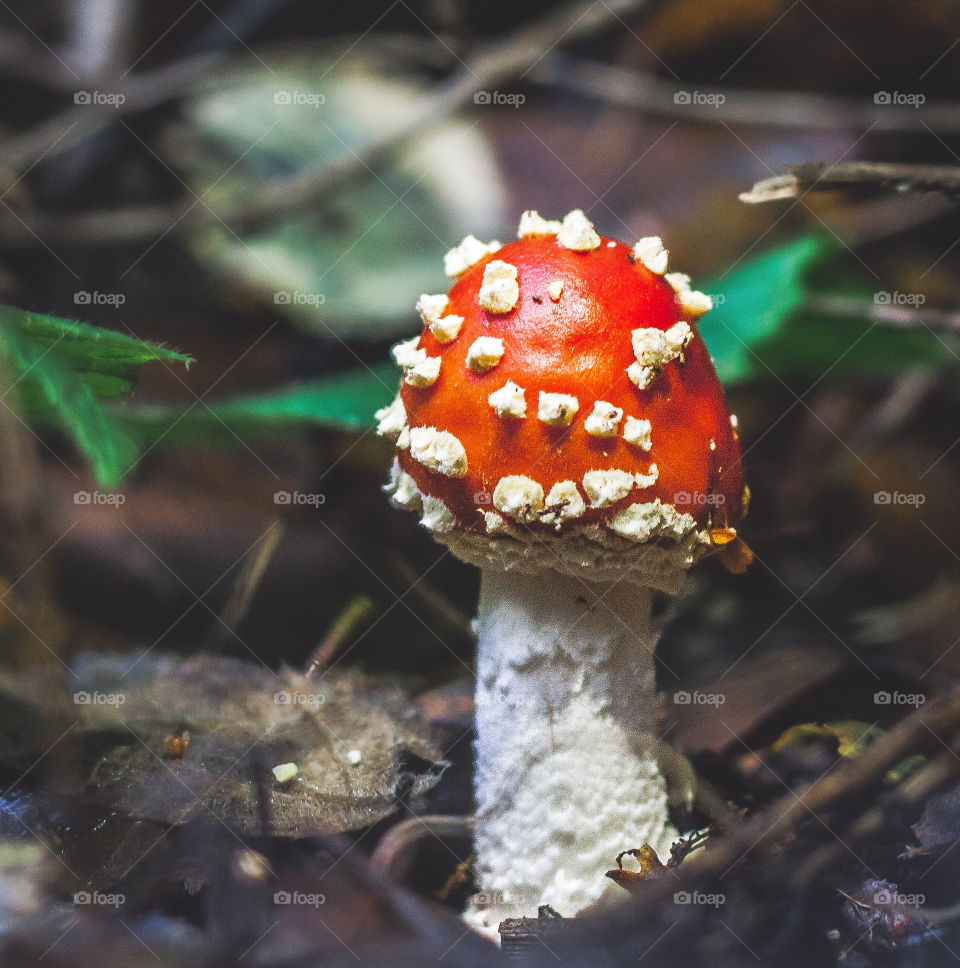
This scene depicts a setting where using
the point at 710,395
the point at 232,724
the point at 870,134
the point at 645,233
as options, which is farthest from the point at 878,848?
the point at 870,134

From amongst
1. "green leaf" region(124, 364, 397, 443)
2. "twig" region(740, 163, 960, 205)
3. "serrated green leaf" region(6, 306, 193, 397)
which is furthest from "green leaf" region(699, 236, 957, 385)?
"serrated green leaf" region(6, 306, 193, 397)

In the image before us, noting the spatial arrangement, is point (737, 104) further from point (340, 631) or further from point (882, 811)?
point (882, 811)

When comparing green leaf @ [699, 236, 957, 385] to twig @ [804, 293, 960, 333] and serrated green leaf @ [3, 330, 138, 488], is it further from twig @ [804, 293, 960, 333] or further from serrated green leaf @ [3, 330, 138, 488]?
serrated green leaf @ [3, 330, 138, 488]

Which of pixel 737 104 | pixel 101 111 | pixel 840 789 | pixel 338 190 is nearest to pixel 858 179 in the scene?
pixel 840 789

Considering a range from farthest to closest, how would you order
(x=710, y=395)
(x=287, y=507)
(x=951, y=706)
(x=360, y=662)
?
(x=287, y=507), (x=360, y=662), (x=710, y=395), (x=951, y=706)

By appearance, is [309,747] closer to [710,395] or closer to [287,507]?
[710,395]

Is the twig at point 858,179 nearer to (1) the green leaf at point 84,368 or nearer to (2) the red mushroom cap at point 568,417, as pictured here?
(2) the red mushroom cap at point 568,417
